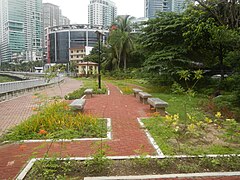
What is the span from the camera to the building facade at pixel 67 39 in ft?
268

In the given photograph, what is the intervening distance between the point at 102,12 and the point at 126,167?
6793 cm

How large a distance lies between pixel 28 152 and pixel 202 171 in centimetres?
330

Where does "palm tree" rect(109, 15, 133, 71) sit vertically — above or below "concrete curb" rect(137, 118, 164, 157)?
above

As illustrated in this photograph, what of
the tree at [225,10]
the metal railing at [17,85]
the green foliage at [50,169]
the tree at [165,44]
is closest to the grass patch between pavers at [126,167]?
the green foliage at [50,169]

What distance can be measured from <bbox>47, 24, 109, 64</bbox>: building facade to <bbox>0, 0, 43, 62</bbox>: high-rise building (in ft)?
40.9

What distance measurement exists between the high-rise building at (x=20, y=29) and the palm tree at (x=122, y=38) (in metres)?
59.3

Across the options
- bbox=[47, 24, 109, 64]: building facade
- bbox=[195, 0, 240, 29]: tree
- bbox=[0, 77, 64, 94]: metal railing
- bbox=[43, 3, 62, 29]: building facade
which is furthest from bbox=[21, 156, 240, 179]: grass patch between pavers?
bbox=[43, 3, 62, 29]: building facade

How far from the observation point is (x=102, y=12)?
66938 millimetres

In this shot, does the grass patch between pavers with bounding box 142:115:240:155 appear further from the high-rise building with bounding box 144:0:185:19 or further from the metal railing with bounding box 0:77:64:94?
the high-rise building with bounding box 144:0:185:19

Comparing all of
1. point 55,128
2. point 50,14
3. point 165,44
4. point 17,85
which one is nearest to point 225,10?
point 165,44

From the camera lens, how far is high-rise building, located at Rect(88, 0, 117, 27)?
6387cm

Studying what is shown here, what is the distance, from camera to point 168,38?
14977mm

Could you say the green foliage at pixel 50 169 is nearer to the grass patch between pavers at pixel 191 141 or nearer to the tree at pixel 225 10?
the grass patch between pavers at pixel 191 141

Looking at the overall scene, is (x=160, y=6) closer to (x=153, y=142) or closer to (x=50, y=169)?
(x=153, y=142)
